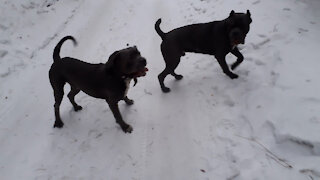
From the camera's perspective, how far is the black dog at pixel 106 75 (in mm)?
3693

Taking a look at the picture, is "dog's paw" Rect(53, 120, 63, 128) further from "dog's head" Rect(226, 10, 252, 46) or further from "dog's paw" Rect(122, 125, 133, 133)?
"dog's head" Rect(226, 10, 252, 46)

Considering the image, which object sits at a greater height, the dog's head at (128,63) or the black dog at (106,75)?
the dog's head at (128,63)

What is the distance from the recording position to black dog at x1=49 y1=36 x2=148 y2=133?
12.1 ft

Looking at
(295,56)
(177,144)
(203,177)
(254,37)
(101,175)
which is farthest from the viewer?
(254,37)

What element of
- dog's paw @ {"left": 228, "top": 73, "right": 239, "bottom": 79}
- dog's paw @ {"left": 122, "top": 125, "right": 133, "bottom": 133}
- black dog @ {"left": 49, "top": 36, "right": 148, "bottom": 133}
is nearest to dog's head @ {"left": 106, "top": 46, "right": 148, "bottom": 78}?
black dog @ {"left": 49, "top": 36, "right": 148, "bottom": 133}

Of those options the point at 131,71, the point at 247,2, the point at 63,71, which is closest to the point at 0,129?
the point at 63,71

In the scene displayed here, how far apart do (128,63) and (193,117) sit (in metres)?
1.48

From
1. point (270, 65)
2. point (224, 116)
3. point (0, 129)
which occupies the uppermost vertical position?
point (270, 65)

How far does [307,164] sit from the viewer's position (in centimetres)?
313

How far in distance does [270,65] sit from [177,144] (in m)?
2.15

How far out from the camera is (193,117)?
444cm

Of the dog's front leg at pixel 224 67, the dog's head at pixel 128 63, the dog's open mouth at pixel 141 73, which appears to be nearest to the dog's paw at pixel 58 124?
the dog's head at pixel 128 63

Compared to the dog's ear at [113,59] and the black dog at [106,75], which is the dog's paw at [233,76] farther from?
the dog's ear at [113,59]

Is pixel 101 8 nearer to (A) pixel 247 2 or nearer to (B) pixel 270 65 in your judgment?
(A) pixel 247 2
